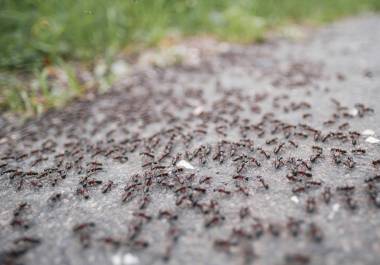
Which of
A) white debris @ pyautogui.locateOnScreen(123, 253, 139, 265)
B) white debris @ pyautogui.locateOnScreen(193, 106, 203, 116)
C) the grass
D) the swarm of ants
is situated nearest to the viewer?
white debris @ pyautogui.locateOnScreen(123, 253, 139, 265)

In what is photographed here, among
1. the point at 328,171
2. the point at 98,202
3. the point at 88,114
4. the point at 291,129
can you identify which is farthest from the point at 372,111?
the point at 88,114

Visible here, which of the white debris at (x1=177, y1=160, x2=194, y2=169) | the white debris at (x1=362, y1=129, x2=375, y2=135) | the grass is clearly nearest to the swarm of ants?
the white debris at (x1=177, y1=160, x2=194, y2=169)

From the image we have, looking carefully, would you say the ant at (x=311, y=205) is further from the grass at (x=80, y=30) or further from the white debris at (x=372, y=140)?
the grass at (x=80, y=30)

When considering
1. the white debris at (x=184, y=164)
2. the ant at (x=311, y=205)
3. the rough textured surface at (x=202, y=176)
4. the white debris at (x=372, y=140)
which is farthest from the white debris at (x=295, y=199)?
the white debris at (x=372, y=140)

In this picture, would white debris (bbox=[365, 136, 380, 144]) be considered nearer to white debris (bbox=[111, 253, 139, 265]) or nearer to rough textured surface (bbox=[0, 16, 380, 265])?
rough textured surface (bbox=[0, 16, 380, 265])

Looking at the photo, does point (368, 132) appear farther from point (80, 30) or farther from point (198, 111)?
point (80, 30)

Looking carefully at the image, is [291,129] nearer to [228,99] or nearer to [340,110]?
[340,110]
